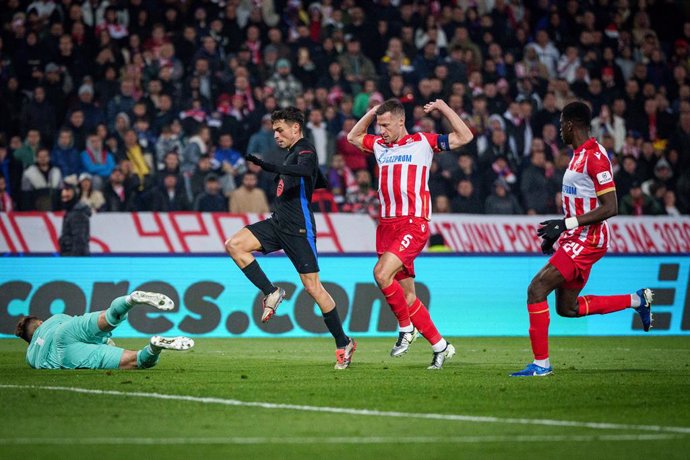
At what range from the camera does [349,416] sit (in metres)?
7.45

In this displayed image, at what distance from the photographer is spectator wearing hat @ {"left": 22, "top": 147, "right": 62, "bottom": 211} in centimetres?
1938

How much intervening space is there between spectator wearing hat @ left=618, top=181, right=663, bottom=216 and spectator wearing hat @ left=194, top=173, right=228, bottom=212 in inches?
303

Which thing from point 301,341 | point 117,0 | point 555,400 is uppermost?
point 117,0

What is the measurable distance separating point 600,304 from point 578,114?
186 centimetres

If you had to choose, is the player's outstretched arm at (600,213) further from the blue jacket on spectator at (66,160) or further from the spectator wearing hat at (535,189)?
the blue jacket on spectator at (66,160)

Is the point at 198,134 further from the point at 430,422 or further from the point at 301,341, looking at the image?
the point at 430,422

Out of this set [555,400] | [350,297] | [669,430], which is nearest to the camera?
[669,430]

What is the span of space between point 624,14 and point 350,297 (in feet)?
41.7

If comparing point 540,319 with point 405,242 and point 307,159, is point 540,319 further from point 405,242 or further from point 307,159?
point 307,159

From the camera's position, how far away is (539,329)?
10.1 meters

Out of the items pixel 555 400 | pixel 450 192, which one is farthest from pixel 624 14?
pixel 555 400

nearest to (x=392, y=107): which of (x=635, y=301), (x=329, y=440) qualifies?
(x=635, y=301)

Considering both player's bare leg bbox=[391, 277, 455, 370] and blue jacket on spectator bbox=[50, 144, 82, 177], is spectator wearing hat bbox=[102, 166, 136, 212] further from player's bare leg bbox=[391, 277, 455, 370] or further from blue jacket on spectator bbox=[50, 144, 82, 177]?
player's bare leg bbox=[391, 277, 455, 370]

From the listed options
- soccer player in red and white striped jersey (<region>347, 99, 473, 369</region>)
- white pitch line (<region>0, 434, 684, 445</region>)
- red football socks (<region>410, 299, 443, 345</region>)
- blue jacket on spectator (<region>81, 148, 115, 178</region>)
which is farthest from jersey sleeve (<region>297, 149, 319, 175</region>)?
blue jacket on spectator (<region>81, 148, 115, 178</region>)
